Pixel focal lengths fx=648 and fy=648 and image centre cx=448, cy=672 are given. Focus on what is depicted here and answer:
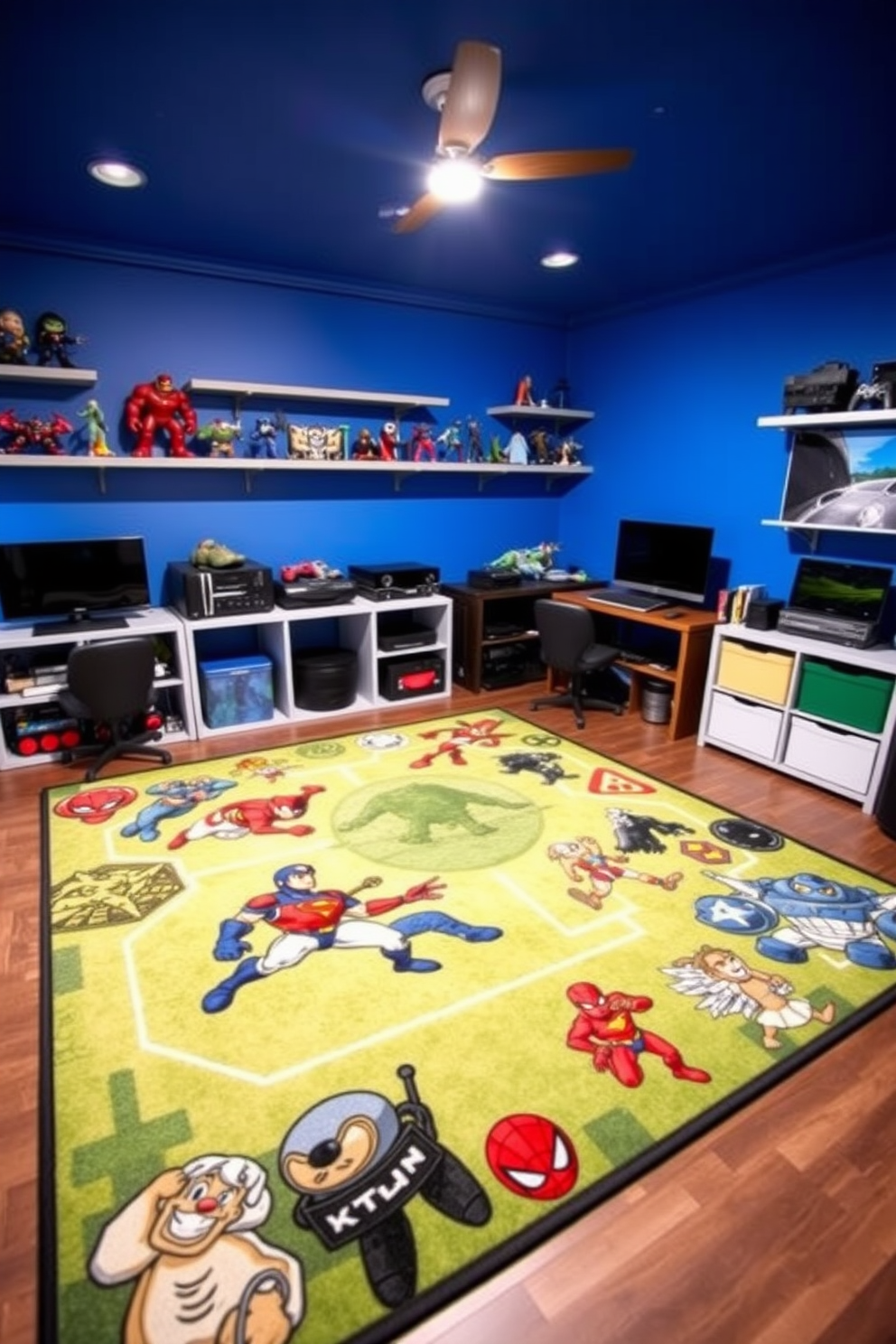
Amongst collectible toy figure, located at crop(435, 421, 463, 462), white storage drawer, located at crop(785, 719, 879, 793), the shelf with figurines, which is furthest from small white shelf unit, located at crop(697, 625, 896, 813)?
collectible toy figure, located at crop(435, 421, 463, 462)

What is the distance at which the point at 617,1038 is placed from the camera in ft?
5.63

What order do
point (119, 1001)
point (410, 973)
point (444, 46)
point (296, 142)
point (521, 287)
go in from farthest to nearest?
point (521, 287) < point (296, 142) < point (410, 973) < point (119, 1001) < point (444, 46)

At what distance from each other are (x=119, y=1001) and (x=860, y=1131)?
6.25 ft

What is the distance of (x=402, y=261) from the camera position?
3.41 metres

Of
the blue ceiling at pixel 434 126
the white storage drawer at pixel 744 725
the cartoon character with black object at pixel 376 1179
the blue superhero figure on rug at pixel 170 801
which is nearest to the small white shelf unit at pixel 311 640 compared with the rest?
the blue superhero figure on rug at pixel 170 801

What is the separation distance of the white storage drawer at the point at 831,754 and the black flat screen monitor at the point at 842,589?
1.79 ft

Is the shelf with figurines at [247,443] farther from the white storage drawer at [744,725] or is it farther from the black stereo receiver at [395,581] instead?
the white storage drawer at [744,725]

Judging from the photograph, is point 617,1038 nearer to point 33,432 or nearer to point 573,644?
point 573,644

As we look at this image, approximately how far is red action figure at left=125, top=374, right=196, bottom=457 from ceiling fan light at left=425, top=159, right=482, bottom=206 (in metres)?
1.98

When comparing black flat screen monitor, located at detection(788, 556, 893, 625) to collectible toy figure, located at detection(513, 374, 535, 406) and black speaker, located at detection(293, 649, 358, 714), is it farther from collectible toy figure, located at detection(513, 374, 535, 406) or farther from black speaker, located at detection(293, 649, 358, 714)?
black speaker, located at detection(293, 649, 358, 714)

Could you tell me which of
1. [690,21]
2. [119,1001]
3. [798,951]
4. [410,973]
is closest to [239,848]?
[119,1001]

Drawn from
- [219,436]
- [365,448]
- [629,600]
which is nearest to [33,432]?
[219,436]

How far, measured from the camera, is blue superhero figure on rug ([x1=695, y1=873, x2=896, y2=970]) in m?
2.05

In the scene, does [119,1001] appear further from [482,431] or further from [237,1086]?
[482,431]
